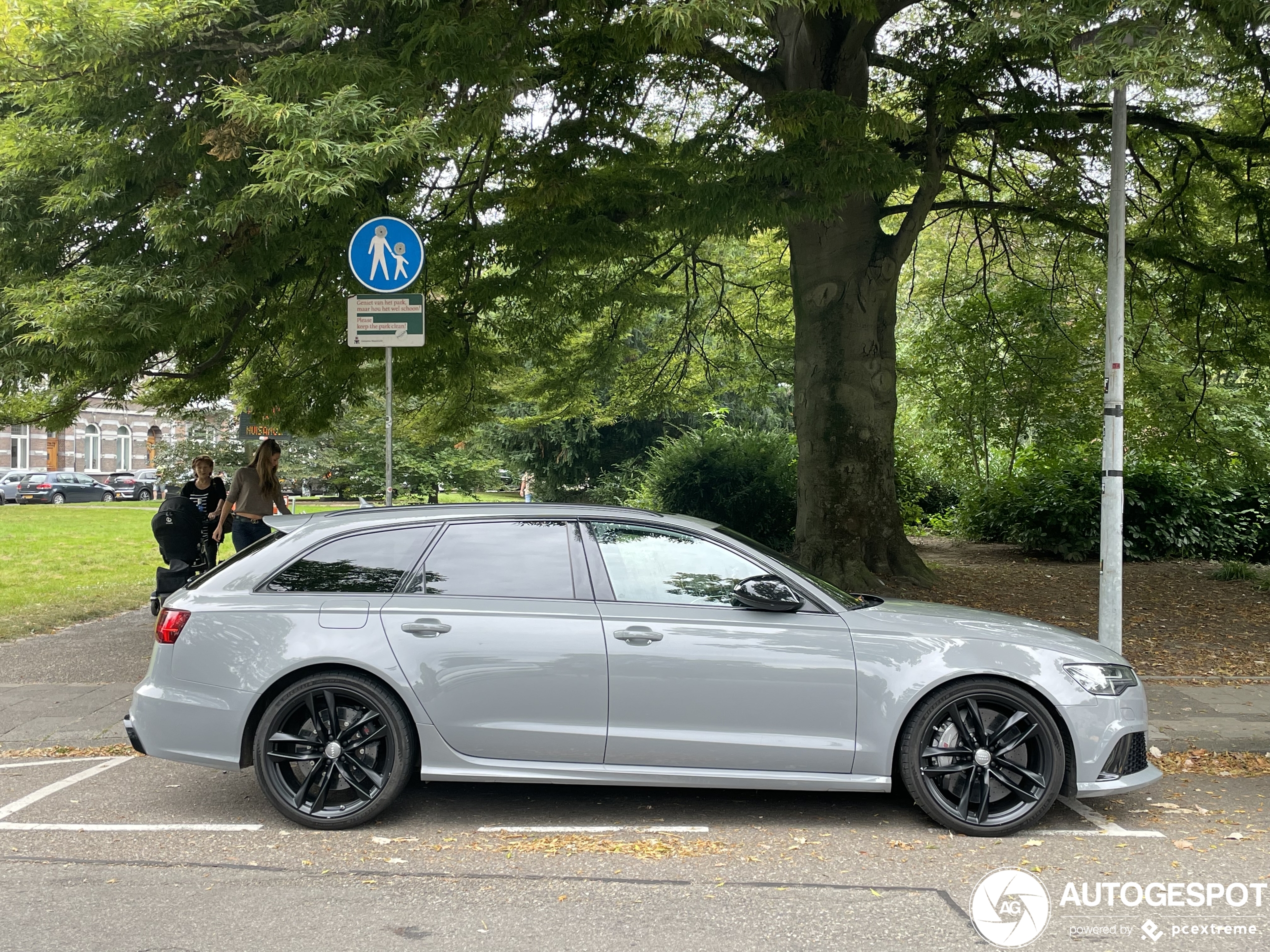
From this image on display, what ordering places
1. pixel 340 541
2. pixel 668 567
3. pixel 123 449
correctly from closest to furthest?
pixel 668 567 < pixel 340 541 < pixel 123 449

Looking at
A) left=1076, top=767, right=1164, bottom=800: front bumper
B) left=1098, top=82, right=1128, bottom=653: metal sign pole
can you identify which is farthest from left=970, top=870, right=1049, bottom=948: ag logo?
left=1098, top=82, right=1128, bottom=653: metal sign pole

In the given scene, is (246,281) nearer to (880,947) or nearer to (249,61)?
(249,61)

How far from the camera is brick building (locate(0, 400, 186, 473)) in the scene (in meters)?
68.4

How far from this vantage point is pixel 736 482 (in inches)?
650

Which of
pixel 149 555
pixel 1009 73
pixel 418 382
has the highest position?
pixel 1009 73

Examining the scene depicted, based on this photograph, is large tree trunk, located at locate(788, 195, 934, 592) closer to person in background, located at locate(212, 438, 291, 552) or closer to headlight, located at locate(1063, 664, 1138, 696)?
person in background, located at locate(212, 438, 291, 552)

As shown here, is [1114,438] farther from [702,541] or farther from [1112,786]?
[702,541]

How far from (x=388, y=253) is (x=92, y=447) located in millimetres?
74737

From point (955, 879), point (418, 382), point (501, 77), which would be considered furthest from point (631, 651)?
point (418, 382)

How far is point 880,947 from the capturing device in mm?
3646

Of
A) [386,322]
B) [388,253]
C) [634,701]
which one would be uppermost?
[388,253]

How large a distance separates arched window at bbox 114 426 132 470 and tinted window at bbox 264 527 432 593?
77.2m

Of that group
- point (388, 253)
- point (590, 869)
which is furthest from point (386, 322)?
point (590, 869)

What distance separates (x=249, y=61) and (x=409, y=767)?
5.04m
